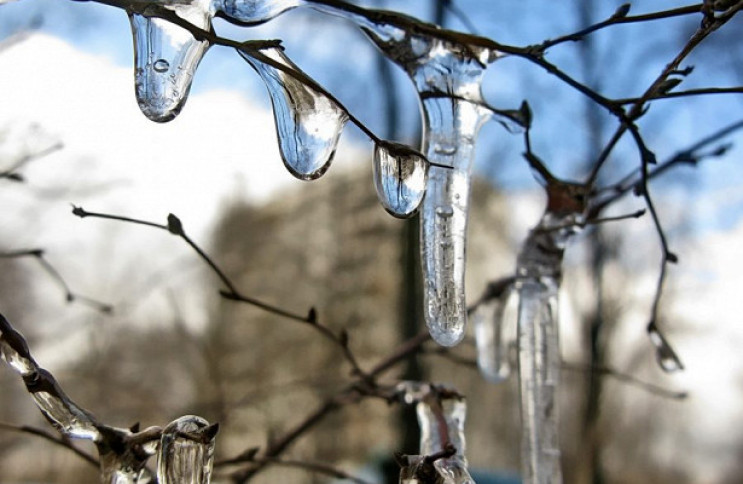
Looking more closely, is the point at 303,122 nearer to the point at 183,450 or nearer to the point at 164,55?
the point at 164,55

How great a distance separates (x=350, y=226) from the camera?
8.85m

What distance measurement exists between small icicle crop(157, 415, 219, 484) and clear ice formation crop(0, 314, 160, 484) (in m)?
0.02

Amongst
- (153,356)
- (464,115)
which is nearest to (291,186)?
(153,356)

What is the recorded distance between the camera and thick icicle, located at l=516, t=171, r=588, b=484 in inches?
31.9

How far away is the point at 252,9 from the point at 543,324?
1.61 ft

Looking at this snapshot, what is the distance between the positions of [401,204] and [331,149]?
0.25ft

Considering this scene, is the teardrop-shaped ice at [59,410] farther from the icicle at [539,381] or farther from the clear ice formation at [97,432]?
the icicle at [539,381]

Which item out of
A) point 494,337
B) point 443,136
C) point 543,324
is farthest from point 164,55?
point 494,337

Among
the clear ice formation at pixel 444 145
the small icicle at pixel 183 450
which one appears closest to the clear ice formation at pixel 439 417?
the clear ice formation at pixel 444 145

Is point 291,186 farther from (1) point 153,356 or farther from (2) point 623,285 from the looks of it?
(2) point 623,285

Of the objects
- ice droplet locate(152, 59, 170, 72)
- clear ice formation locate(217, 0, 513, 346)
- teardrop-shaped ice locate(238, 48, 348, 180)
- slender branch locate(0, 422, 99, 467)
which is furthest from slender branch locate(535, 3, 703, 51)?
slender branch locate(0, 422, 99, 467)

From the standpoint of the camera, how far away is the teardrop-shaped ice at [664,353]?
3.01ft

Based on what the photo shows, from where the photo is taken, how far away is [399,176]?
0.58 m

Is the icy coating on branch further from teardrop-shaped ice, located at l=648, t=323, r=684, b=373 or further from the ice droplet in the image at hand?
teardrop-shaped ice, located at l=648, t=323, r=684, b=373
